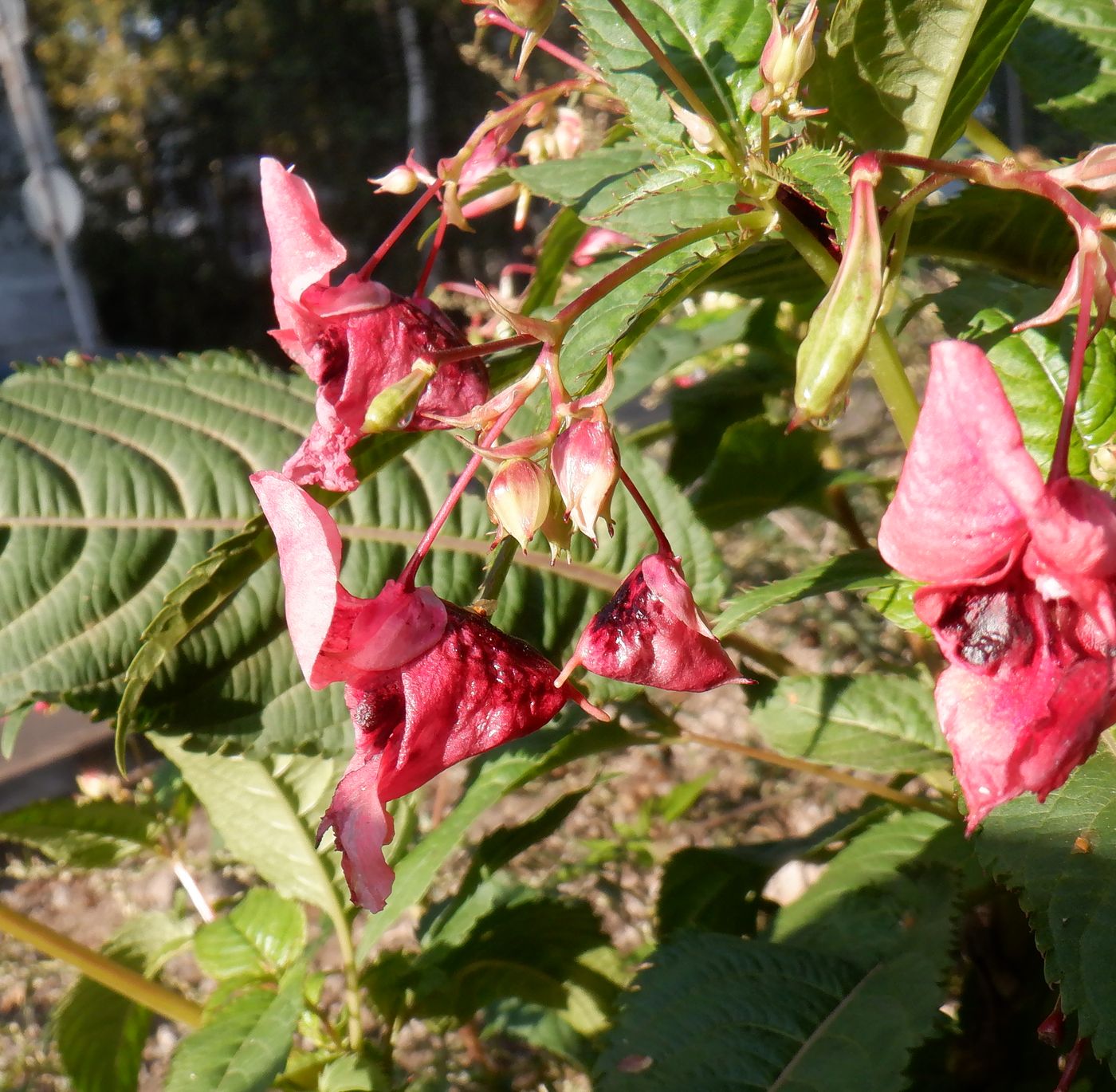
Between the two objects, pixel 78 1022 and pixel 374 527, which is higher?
pixel 374 527

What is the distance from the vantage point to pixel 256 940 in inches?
50.6

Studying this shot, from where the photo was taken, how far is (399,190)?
0.91 m

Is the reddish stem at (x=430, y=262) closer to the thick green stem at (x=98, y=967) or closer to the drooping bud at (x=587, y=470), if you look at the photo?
the drooping bud at (x=587, y=470)

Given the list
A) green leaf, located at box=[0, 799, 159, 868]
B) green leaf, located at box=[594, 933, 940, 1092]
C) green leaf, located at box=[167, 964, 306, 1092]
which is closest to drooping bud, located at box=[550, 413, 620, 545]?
green leaf, located at box=[594, 933, 940, 1092]

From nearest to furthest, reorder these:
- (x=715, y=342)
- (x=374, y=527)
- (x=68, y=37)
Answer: (x=374, y=527) < (x=715, y=342) < (x=68, y=37)

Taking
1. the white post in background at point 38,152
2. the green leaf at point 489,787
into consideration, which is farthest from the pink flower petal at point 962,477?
the white post in background at point 38,152

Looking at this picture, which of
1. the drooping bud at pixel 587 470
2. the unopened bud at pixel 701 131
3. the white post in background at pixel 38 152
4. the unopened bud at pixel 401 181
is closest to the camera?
the drooping bud at pixel 587 470

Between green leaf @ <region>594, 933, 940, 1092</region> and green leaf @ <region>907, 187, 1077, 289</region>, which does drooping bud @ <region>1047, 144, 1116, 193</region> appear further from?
green leaf @ <region>594, 933, 940, 1092</region>

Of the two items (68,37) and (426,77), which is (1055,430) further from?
(68,37)

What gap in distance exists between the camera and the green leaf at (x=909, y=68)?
669mm

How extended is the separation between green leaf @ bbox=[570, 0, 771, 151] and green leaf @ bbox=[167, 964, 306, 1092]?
0.81 metres

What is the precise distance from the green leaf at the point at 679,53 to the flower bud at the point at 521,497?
0.30m

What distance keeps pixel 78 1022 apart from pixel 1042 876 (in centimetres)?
111

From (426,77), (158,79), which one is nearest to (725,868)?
(426,77)
